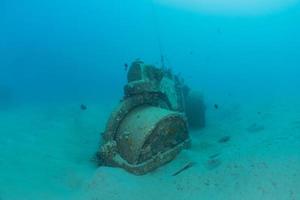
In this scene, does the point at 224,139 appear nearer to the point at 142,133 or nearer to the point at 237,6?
the point at 142,133

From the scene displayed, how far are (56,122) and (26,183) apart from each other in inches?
236

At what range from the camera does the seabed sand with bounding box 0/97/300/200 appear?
5785mm

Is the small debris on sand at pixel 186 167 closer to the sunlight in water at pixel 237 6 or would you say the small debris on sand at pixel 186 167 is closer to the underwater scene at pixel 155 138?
the underwater scene at pixel 155 138

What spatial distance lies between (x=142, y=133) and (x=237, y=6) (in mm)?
65124

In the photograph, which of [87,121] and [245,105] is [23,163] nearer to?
[87,121]

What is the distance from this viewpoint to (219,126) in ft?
38.4

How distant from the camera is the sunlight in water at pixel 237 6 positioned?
199 feet

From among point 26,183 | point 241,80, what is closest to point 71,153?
point 26,183

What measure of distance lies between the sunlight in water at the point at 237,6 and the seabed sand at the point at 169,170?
55.9 metres

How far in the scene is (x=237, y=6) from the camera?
67.0 meters

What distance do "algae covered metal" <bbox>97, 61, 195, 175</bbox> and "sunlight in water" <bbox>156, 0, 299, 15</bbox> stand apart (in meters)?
56.2

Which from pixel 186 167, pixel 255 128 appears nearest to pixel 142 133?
pixel 186 167

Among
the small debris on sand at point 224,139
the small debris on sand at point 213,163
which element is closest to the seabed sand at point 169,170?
the small debris on sand at point 213,163

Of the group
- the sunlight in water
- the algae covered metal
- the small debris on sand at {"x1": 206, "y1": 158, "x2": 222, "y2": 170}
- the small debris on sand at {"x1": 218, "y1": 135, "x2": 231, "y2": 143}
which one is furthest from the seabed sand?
the sunlight in water
